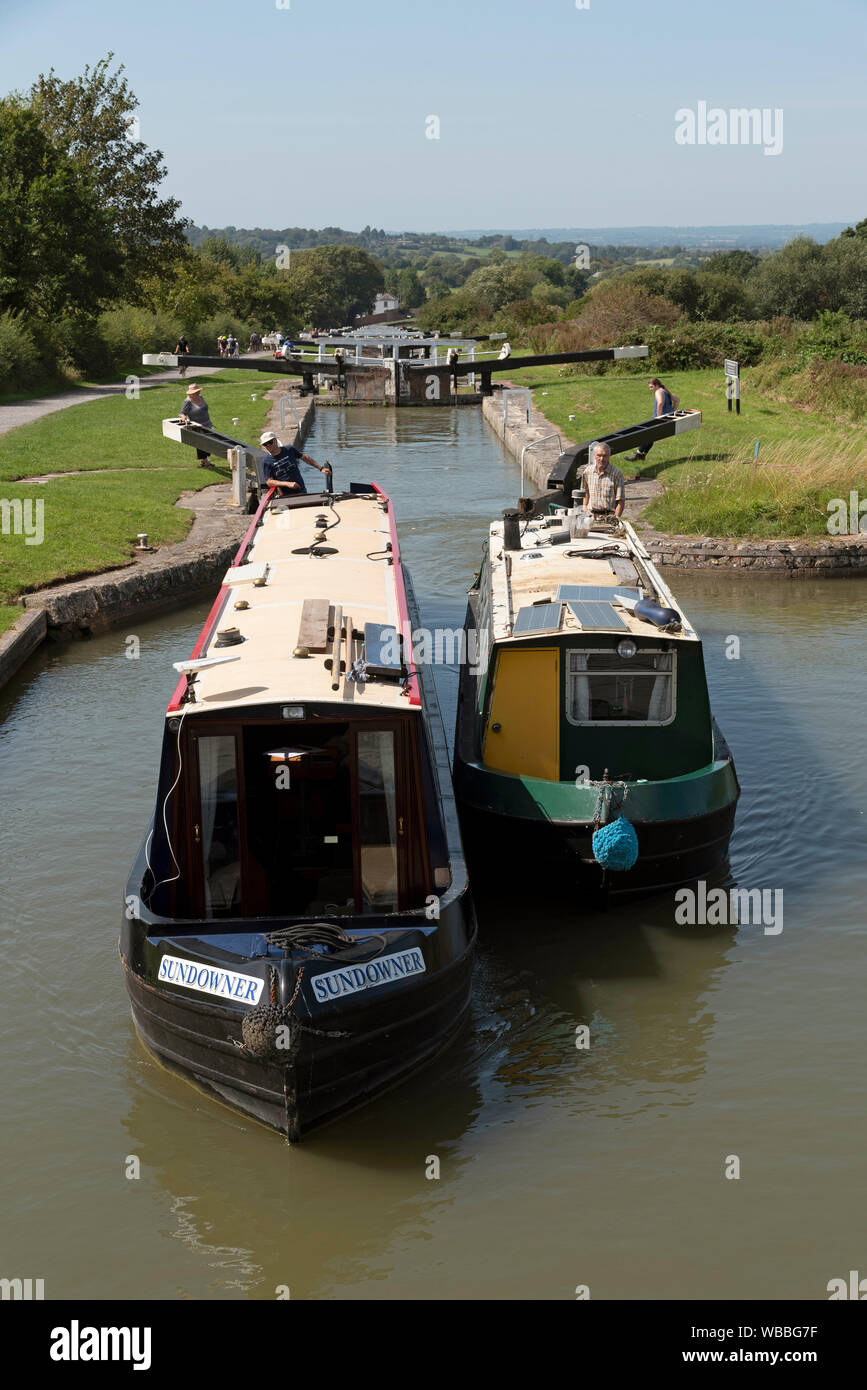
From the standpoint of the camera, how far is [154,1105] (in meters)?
8.37

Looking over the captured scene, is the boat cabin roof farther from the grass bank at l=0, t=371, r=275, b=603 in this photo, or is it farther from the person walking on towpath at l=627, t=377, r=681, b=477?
the person walking on towpath at l=627, t=377, r=681, b=477

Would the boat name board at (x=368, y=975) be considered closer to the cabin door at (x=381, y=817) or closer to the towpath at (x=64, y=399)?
the cabin door at (x=381, y=817)

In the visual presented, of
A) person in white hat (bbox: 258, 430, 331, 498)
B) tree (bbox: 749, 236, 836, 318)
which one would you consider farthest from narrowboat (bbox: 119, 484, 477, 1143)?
tree (bbox: 749, 236, 836, 318)

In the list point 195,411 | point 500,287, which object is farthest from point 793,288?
point 195,411

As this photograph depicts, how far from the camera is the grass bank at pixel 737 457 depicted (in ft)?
71.2

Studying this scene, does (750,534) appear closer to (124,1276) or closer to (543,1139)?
(543,1139)

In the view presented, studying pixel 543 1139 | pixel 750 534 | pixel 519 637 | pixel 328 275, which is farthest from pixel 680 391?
pixel 328 275

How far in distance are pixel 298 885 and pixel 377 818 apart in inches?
30.2

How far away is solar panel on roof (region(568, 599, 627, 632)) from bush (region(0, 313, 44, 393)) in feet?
105

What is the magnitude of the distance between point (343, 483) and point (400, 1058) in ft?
68.5

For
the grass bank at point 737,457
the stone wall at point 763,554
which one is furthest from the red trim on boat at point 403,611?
the grass bank at point 737,457

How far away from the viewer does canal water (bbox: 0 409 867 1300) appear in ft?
23.3

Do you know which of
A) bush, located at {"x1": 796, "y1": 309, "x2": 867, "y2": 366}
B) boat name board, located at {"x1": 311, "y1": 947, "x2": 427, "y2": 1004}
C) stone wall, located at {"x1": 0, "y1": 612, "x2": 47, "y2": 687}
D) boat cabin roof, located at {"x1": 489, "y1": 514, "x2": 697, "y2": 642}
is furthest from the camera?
bush, located at {"x1": 796, "y1": 309, "x2": 867, "y2": 366}

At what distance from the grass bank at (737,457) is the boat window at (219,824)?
47.9ft
